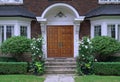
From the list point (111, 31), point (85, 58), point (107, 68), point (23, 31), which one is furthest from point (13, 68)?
point (111, 31)

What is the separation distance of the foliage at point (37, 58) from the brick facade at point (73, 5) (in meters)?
3.22

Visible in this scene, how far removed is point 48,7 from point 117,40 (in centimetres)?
549

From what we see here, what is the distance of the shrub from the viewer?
20344 millimetres

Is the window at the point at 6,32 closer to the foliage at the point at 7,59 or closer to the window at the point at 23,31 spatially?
the window at the point at 23,31

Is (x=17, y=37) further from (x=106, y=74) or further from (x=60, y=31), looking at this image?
(x=106, y=74)

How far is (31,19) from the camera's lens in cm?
2291

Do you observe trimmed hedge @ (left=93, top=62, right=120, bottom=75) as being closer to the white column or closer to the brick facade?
the white column

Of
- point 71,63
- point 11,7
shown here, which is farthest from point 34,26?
point 71,63

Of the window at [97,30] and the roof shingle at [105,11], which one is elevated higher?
the roof shingle at [105,11]

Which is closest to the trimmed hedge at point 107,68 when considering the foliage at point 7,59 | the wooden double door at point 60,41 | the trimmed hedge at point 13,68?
the wooden double door at point 60,41

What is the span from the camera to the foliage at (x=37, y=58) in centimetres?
1939

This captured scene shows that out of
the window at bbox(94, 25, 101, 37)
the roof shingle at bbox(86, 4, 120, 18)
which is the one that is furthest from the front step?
the roof shingle at bbox(86, 4, 120, 18)

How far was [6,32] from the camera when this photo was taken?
22453 mm

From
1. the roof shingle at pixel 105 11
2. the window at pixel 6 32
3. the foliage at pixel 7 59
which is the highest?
the roof shingle at pixel 105 11
